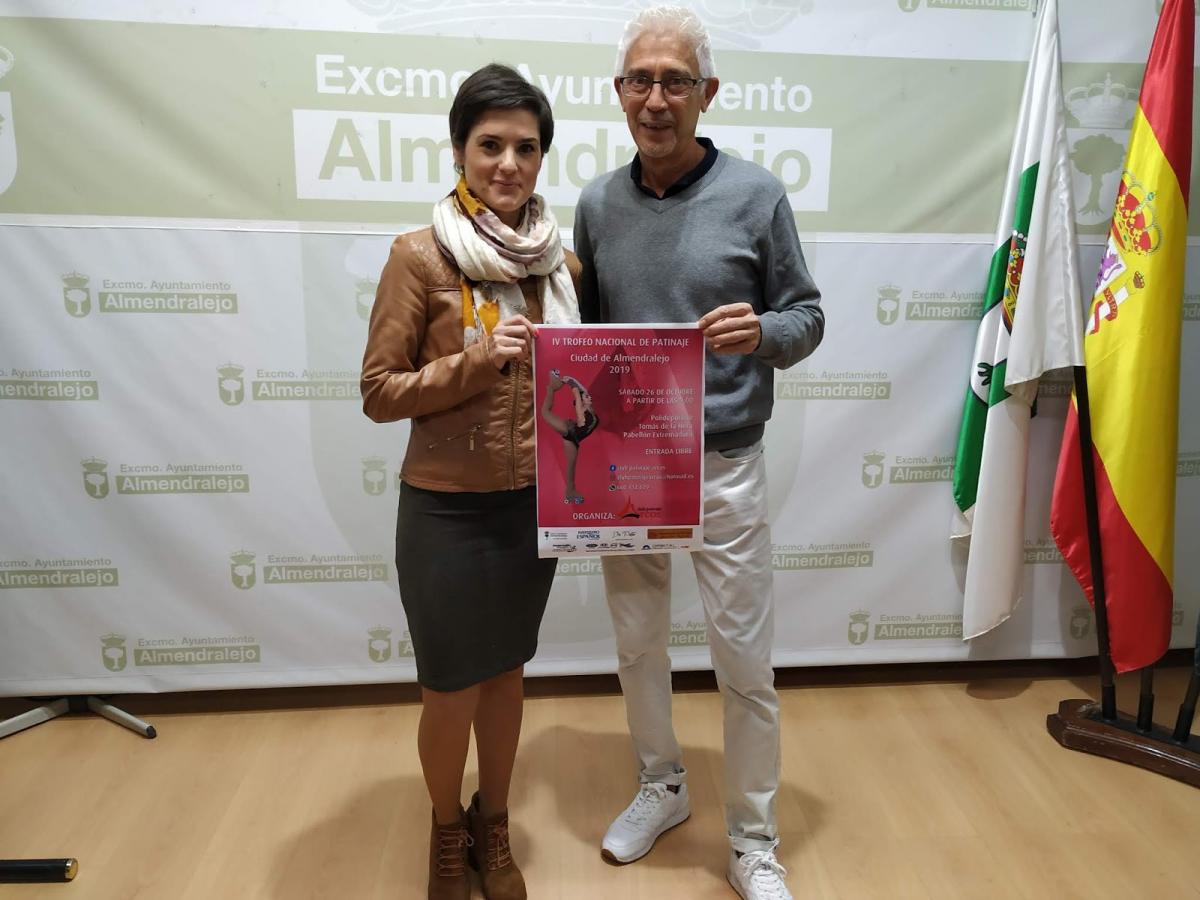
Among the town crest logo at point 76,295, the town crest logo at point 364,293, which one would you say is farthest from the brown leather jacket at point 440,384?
the town crest logo at point 76,295

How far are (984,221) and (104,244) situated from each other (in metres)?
2.43

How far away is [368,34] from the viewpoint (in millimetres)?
2324

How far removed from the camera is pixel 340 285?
2.46 m

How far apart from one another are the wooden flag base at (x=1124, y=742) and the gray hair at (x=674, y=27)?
2.05 meters

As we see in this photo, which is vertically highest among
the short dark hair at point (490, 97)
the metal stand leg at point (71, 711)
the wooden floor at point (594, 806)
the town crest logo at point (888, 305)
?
the short dark hair at point (490, 97)

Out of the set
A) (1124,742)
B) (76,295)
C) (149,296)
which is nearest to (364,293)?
(149,296)

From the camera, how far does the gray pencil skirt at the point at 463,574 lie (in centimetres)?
167

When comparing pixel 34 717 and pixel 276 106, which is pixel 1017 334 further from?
pixel 34 717

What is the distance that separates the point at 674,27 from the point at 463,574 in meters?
1.07

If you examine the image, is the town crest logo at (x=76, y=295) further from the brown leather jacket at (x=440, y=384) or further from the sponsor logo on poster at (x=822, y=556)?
the sponsor logo on poster at (x=822, y=556)

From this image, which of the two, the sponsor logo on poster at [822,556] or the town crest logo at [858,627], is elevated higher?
the sponsor logo on poster at [822,556]

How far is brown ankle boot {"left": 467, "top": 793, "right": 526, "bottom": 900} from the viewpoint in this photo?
6.13ft

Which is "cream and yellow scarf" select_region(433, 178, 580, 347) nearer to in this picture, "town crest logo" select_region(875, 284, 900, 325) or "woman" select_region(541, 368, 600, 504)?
"woman" select_region(541, 368, 600, 504)

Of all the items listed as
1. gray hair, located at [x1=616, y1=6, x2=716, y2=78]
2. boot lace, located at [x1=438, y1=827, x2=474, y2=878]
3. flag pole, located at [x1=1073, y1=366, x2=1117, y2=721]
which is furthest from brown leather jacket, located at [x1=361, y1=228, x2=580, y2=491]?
flag pole, located at [x1=1073, y1=366, x2=1117, y2=721]
